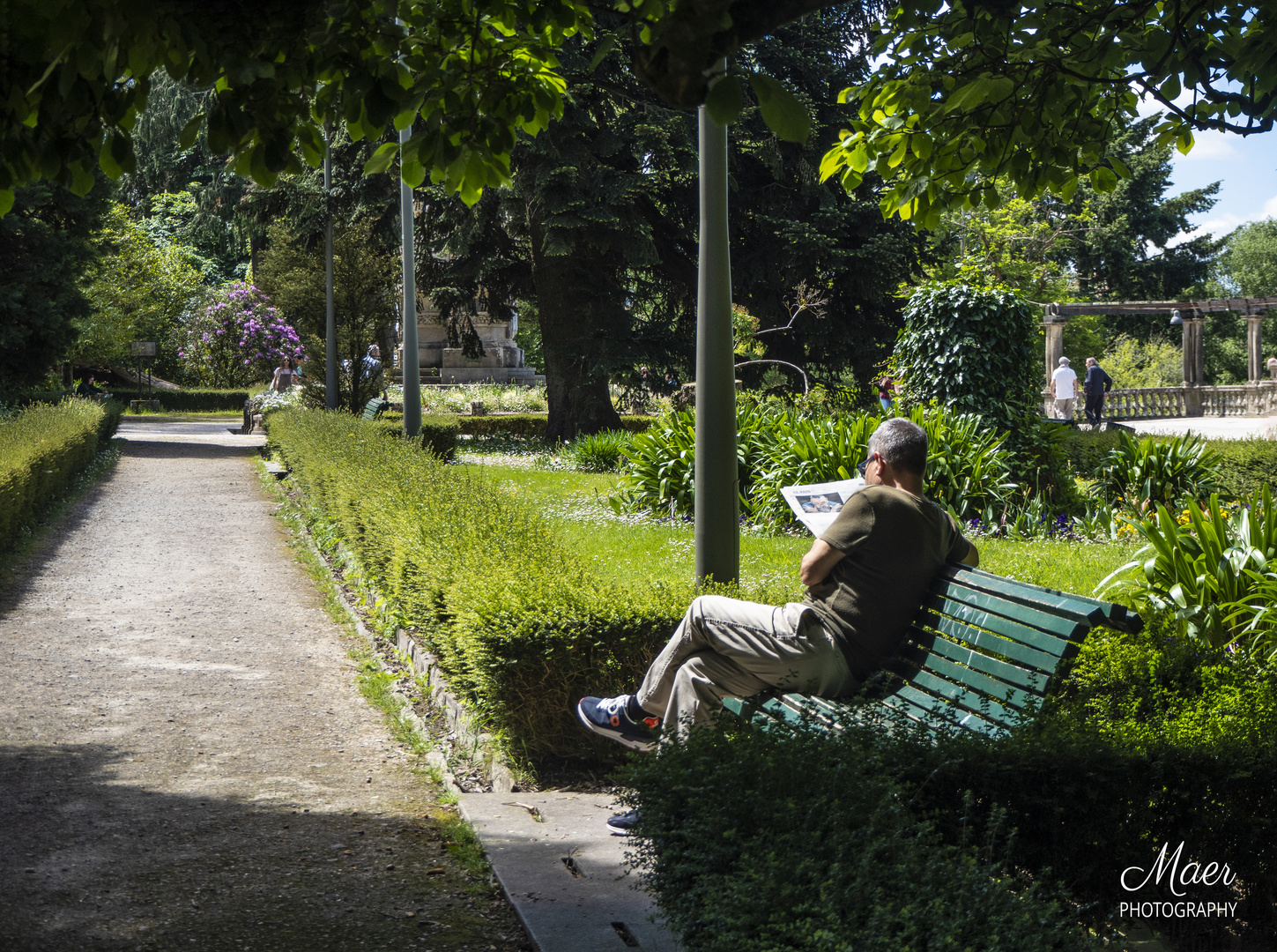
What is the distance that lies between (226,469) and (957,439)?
1332 cm

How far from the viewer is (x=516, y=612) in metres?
4.94

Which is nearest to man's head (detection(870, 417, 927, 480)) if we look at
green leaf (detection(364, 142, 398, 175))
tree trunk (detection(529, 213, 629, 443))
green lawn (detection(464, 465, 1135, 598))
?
green lawn (detection(464, 465, 1135, 598))

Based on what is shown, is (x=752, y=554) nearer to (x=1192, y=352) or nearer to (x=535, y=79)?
(x=535, y=79)

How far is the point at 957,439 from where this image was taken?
1102 cm

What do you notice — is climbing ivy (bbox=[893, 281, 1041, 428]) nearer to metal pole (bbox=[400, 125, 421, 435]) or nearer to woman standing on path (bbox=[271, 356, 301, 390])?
metal pole (bbox=[400, 125, 421, 435])

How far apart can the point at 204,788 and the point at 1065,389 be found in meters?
26.6

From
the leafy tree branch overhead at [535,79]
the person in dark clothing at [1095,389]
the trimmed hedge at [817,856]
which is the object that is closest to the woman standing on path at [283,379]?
the person in dark clothing at [1095,389]

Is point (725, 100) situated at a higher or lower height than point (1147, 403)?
higher

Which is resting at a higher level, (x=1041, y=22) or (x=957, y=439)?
(x=1041, y=22)

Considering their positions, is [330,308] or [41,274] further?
[330,308]

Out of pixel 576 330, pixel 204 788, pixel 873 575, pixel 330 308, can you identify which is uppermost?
pixel 330 308

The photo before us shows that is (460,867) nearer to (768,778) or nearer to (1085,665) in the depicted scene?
(768,778)

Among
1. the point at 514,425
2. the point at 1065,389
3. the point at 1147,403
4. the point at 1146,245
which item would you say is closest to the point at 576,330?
the point at 514,425

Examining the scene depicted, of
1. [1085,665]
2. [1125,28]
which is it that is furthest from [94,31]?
[1125,28]
